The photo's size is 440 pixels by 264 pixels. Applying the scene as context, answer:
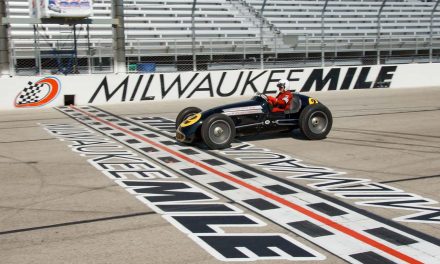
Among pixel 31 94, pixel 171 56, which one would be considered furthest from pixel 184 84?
pixel 31 94

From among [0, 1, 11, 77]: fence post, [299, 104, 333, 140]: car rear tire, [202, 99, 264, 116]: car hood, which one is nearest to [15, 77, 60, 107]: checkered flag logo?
[0, 1, 11, 77]: fence post

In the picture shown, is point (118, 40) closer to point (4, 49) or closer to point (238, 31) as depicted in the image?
point (4, 49)

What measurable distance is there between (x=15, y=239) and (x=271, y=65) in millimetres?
15411

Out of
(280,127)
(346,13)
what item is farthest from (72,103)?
(346,13)

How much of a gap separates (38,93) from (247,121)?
8672 millimetres

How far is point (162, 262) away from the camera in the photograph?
13.4ft

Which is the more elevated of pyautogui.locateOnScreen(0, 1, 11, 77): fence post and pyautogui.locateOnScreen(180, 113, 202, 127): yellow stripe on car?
pyautogui.locateOnScreen(0, 1, 11, 77): fence post

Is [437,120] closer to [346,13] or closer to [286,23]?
[286,23]

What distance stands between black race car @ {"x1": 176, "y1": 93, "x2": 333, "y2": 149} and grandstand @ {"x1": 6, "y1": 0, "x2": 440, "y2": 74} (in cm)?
854

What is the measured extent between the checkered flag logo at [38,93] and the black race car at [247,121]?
7.40m

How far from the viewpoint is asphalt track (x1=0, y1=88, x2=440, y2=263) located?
435 cm

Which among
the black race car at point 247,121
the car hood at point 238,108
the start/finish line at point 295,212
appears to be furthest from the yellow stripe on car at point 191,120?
the start/finish line at point 295,212

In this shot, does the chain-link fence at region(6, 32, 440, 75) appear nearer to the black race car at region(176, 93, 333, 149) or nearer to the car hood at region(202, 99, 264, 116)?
the black race car at region(176, 93, 333, 149)

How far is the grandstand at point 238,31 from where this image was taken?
19.4m
